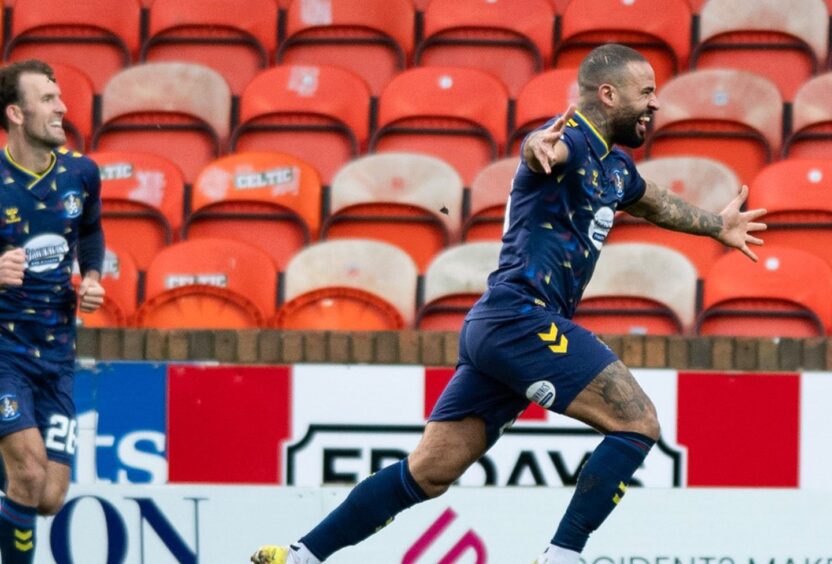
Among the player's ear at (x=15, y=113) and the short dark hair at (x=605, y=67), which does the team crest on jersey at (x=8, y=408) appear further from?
the short dark hair at (x=605, y=67)

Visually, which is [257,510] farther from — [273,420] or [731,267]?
[731,267]

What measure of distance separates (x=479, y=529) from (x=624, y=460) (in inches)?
54.0

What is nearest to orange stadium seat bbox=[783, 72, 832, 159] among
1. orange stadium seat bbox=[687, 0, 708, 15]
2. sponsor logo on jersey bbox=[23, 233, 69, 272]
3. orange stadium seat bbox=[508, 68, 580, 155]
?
orange stadium seat bbox=[687, 0, 708, 15]

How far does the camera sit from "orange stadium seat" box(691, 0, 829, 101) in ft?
26.4

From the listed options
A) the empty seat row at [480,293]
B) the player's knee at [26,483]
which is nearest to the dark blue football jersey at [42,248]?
the player's knee at [26,483]

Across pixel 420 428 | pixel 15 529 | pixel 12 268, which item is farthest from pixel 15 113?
pixel 420 428

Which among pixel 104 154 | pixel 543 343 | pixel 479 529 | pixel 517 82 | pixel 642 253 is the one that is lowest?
pixel 479 529

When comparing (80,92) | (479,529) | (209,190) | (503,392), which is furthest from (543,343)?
(80,92)

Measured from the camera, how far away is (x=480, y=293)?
6508 mm

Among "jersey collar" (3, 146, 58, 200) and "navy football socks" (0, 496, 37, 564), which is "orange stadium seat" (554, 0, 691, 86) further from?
"navy football socks" (0, 496, 37, 564)

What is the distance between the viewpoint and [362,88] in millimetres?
7969

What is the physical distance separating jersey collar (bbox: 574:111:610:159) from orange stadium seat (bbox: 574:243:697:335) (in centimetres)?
213

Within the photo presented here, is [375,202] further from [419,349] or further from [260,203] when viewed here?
[419,349]

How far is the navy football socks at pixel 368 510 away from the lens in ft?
14.8
